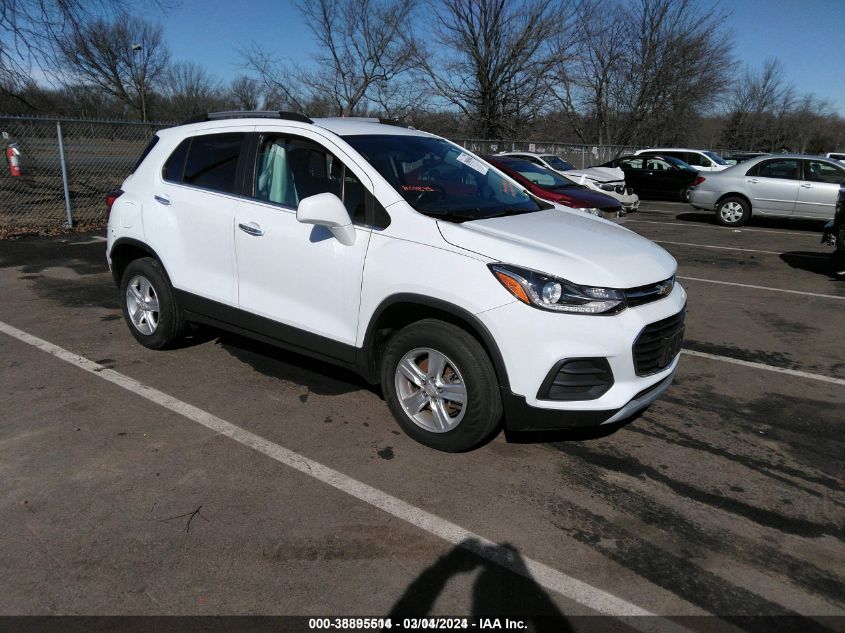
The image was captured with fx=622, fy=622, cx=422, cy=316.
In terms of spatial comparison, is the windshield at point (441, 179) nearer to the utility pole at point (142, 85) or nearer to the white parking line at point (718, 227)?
the white parking line at point (718, 227)

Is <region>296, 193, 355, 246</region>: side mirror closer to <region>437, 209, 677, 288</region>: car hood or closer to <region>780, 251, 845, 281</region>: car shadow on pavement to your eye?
<region>437, 209, 677, 288</region>: car hood

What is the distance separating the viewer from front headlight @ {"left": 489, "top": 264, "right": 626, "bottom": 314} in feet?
→ 10.4

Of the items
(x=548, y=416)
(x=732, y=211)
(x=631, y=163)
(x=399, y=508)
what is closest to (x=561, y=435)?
(x=548, y=416)

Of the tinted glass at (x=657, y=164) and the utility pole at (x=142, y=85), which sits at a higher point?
the utility pole at (x=142, y=85)

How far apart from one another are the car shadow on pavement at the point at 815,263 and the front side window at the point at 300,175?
8114mm

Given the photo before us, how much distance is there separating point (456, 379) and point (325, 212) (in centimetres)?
120

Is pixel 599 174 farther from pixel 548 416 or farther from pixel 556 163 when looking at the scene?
pixel 548 416

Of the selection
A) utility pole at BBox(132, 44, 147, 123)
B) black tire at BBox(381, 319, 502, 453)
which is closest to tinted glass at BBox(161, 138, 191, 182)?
black tire at BBox(381, 319, 502, 453)

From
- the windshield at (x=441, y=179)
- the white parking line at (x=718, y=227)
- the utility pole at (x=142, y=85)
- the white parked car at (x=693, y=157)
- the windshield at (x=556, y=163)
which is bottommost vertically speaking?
the white parking line at (x=718, y=227)

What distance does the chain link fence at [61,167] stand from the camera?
1136 cm

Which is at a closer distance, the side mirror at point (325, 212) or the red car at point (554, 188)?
the side mirror at point (325, 212)

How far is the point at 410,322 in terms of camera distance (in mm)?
3789

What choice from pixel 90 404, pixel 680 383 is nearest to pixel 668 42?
pixel 680 383

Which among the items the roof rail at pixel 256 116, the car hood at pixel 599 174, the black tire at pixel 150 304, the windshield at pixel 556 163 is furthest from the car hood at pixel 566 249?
the windshield at pixel 556 163
